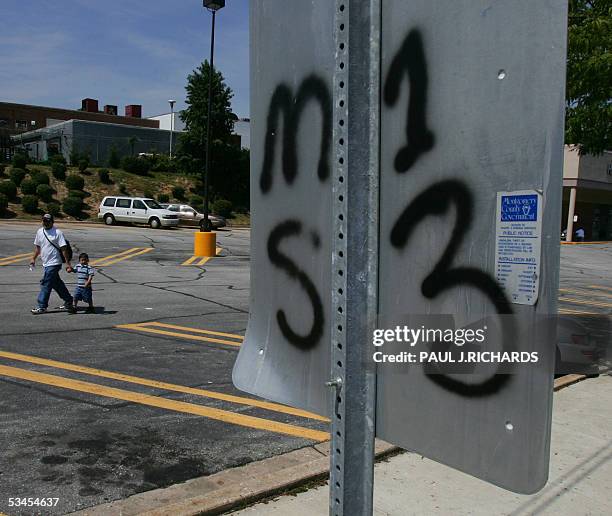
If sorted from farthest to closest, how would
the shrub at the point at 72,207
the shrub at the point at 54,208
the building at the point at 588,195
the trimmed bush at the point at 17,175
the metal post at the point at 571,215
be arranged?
the building at the point at 588,195 < the metal post at the point at 571,215 < the trimmed bush at the point at 17,175 < the shrub at the point at 72,207 < the shrub at the point at 54,208

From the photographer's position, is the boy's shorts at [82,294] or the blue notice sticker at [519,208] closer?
the blue notice sticker at [519,208]

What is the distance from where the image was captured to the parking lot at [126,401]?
4.39m

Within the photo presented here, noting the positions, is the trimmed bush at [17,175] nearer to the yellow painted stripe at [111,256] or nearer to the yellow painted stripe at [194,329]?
the yellow painted stripe at [111,256]

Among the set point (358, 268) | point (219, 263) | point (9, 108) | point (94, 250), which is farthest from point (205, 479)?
point (9, 108)

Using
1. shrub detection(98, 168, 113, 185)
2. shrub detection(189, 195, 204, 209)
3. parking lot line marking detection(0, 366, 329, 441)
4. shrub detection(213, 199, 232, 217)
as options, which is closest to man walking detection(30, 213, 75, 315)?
parking lot line marking detection(0, 366, 329, 441)

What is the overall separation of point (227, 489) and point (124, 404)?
2.17 metres

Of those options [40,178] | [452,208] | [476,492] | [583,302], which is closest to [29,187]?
[40,178]

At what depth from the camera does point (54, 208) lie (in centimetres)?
3866

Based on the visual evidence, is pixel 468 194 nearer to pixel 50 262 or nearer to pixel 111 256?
pixel 50 262

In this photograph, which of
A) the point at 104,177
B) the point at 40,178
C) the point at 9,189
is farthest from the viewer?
the point at 104,177

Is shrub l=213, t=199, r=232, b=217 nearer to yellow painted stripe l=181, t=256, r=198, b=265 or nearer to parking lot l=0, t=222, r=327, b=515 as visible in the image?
yellow painted stripe l=181, t=256, r=198, b=265

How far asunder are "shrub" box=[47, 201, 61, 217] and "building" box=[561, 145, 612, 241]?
32.4m

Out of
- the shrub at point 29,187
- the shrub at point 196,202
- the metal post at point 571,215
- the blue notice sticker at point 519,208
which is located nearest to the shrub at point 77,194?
the shrub at point 29,187

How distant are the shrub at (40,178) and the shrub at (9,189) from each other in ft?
5.88
